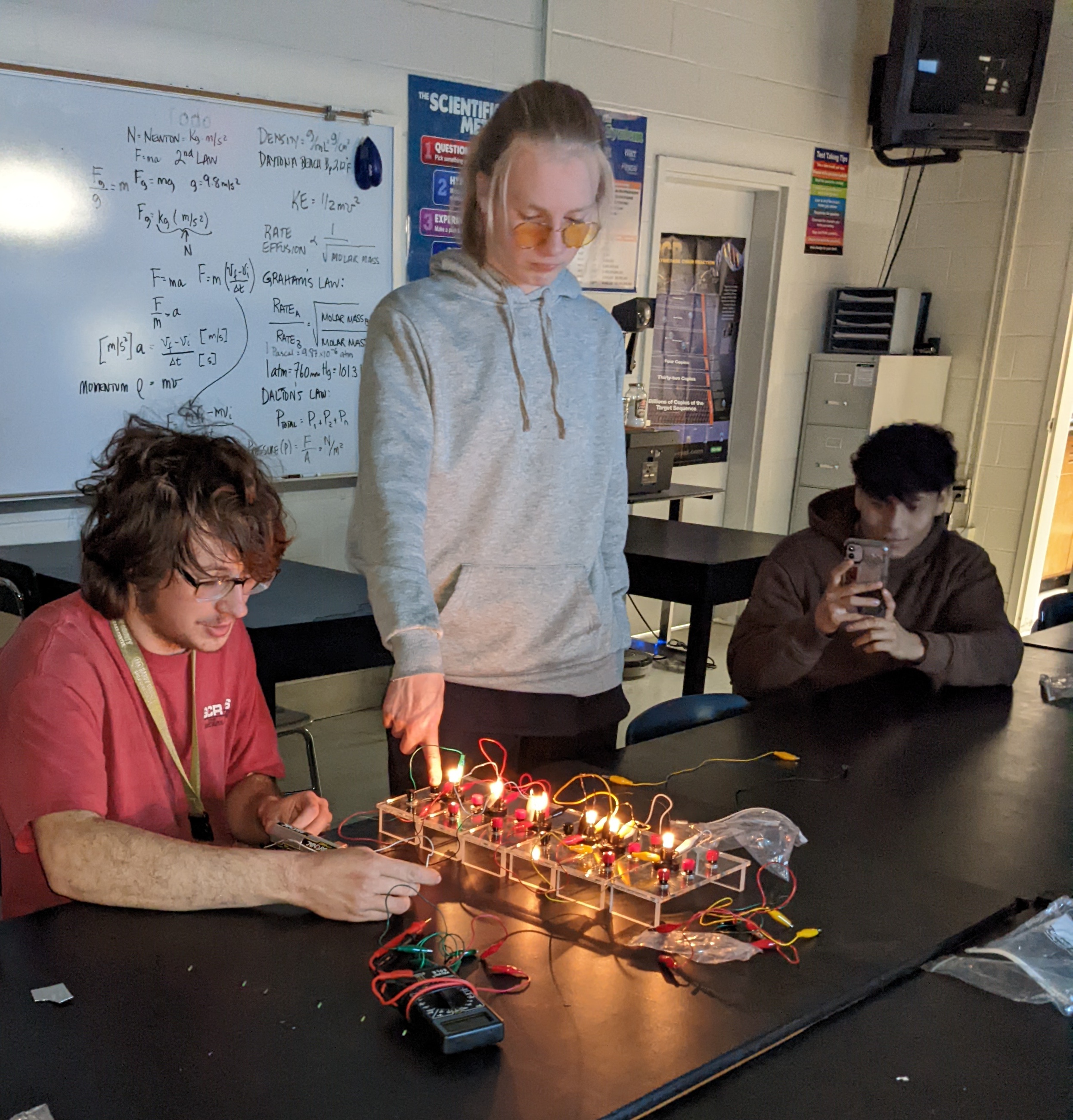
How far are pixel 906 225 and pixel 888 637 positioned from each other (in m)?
4.33

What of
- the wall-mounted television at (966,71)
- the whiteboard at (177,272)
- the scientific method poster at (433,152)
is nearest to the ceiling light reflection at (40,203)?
the whiteboard at (177,272)

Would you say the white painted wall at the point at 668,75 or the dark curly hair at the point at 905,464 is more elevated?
the white painted wall at the point at 668,75

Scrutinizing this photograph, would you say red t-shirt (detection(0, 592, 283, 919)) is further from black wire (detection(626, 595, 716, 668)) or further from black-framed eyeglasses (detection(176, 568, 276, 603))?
black wire (detection(626, 595, 716, 668))

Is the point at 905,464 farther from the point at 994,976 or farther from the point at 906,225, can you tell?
the point at 906,225

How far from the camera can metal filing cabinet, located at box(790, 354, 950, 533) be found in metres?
5.21

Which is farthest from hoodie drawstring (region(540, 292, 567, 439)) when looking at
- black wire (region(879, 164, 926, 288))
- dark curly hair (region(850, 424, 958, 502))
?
black wire (region(879, 164, 926, 288))

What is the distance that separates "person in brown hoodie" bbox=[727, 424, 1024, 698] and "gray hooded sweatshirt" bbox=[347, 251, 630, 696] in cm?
53

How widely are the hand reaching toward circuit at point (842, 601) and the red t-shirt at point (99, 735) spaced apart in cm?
98

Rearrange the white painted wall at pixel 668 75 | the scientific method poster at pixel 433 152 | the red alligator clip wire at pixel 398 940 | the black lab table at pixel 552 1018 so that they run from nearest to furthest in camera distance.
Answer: the black lab table at pixel 552 1018 → the red alligator clip wire at pixel 398 940 → the white painted wall at pixel 668 75 → the scientific method poster at pixel 433 152

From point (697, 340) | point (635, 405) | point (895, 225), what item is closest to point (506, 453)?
point (635, 405)

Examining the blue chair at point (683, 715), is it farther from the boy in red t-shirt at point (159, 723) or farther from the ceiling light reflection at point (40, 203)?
the ceiling light reflection at point (40, 203)

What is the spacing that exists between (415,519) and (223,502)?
26 cm

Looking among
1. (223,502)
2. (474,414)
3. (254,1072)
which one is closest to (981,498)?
(474,414)

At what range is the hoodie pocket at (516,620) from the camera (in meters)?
1.56
